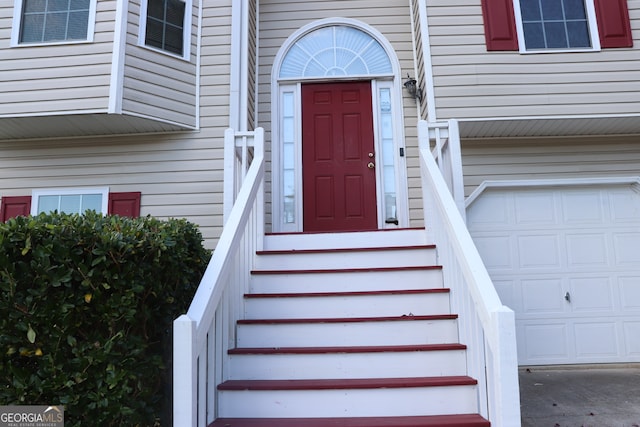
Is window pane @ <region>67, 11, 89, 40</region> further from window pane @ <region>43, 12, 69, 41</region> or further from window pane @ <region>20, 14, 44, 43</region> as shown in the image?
window pane @ <region>20, 14, 44, 43</region>

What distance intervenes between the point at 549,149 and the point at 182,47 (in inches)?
160

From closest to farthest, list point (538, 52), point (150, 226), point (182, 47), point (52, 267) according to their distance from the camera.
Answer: point (52, 267), point (150, 226), point (538, 52), point (182, 47)

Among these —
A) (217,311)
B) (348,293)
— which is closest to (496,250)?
(348,293)

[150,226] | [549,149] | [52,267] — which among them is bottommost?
[52,267]

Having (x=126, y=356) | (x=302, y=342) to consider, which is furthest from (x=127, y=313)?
(x=302, y=342)

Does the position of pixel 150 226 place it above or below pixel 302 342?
above

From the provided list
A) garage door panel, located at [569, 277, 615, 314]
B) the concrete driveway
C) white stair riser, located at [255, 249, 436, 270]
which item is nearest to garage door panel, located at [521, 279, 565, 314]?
garage door panel, located at [569, 277, 615, 314]

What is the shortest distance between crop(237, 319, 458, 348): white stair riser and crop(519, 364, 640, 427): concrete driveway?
74cm

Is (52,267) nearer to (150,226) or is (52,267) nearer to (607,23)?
(150,226)

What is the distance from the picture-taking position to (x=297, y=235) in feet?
12.6

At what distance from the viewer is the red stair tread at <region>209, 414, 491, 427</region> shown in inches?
87.1

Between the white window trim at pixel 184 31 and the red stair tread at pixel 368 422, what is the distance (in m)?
3.85

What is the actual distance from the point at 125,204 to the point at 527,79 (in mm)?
4320

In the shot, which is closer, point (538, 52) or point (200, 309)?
point (200, 309)
